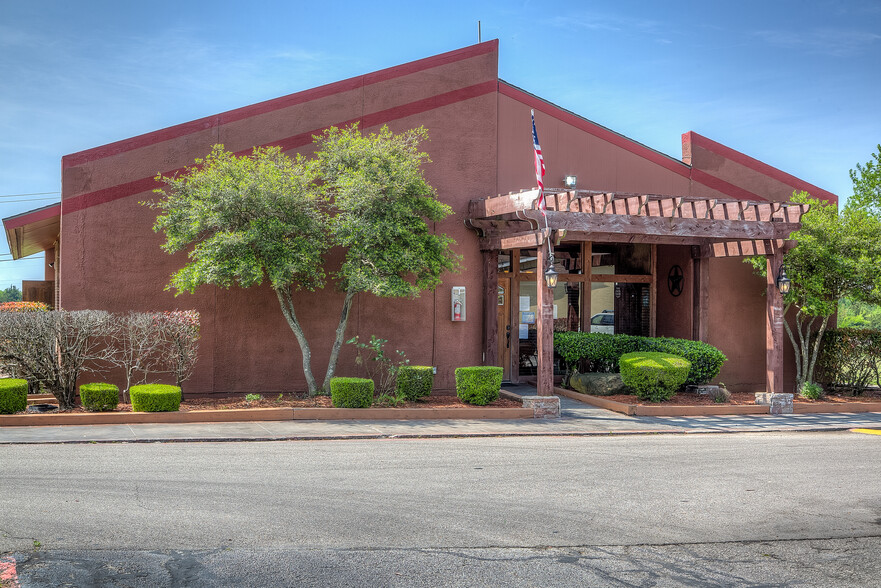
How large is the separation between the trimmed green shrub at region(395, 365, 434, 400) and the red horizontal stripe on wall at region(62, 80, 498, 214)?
510 centimetres

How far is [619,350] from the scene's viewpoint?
1688 centimetres

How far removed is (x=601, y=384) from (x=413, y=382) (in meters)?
4.16

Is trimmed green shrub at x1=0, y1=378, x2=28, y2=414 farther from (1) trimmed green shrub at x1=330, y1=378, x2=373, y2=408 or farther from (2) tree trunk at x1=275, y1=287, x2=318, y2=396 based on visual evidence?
(1) trimmed green shrub at x1=330, y1=378, x2=373, y2=408

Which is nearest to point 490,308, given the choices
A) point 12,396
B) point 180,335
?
point 180,335

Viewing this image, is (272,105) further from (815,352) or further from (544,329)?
(815,352)

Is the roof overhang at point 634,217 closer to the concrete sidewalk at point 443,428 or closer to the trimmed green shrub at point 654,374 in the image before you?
the trimmed green shrub at point 654,374

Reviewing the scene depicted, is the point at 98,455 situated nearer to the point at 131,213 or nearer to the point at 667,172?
the point at 131,213

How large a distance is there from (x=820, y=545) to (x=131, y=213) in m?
12.5

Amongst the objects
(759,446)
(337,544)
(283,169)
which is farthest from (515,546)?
(283,169)

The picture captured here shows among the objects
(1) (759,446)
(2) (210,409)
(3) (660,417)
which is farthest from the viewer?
(3) (660,417)

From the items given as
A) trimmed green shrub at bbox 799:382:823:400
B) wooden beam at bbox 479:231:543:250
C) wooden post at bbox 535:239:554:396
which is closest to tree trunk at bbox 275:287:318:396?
wooden post at bbox 535:239:554:396

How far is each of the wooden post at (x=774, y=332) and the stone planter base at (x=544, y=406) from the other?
467cm

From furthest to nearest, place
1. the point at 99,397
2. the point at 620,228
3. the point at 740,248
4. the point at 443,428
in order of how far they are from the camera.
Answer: the point at 740,248 < the point at 620,228 < the point at 99,397 < the point at 443,428

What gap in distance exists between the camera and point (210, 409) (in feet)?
41.7
